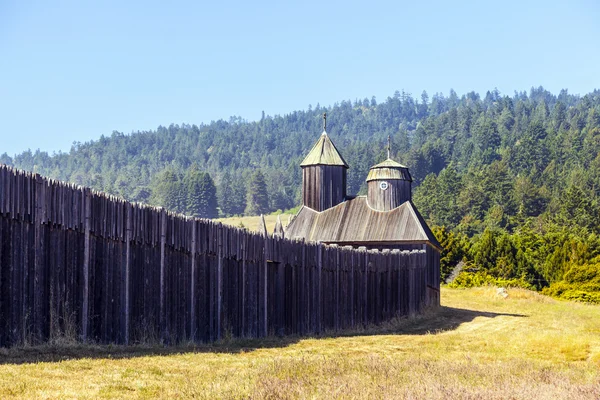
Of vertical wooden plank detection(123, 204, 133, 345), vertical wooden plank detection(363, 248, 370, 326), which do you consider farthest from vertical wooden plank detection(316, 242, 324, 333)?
vertical wooden plank detection(123, 204, 133, 345)

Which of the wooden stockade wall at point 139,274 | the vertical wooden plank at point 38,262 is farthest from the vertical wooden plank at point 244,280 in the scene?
the vertical wooden plank at point 38,262

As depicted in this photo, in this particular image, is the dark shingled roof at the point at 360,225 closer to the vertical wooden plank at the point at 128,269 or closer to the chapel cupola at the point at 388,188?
the chapel cupola at the point at 388,188

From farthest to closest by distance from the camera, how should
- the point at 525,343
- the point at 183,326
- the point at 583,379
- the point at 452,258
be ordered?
the point at 452,258 < the point at 525,343 < the point at 183,326 < the point at 583,379

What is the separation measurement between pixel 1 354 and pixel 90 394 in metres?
3.18

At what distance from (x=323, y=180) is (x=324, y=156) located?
68.2 inches

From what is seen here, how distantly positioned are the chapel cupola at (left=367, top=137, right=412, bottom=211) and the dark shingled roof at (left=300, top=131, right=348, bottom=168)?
3091 mm

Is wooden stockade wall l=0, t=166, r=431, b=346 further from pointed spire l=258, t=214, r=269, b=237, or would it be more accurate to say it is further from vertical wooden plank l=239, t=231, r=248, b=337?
pointed spire l=258, t=214, r=269, b=237

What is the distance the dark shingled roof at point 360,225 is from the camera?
43.5 m

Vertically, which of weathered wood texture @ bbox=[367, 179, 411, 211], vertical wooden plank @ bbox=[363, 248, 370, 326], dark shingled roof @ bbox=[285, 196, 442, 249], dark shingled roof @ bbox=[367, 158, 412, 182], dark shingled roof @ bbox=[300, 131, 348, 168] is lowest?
vertical wooden plank @ bbox=[363, 248, 370, 326]

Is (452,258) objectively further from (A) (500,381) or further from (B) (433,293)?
(A) (500,381)

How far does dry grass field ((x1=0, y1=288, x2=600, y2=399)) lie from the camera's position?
10953 millimetres

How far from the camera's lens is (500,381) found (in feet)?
41.2

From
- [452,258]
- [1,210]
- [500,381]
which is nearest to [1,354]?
[1,210]

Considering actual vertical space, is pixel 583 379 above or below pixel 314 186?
below
